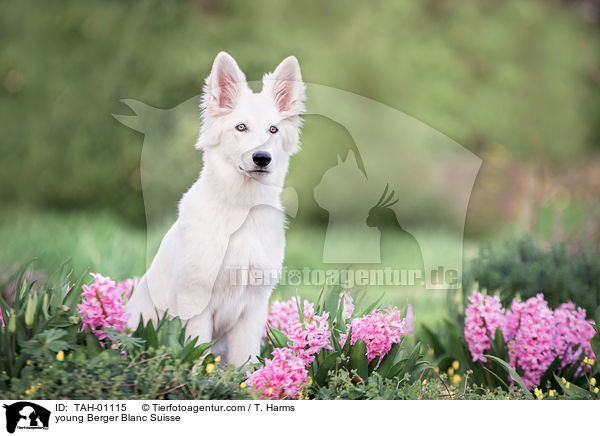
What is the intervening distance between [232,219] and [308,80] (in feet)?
4.25

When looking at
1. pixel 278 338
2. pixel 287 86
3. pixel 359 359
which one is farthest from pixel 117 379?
pixel 287 86

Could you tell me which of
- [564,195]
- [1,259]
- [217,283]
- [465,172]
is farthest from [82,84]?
[564,195]

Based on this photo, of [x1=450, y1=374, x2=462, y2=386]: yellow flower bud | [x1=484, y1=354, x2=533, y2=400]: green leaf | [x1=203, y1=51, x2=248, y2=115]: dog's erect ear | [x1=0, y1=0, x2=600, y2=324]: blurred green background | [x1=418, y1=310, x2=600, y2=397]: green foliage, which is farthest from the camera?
[x1=0, y1=0, x2=600, y2=324]: blurred green background

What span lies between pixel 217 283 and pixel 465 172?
2697 millimetres

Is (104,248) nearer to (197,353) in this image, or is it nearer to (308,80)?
(308,80)

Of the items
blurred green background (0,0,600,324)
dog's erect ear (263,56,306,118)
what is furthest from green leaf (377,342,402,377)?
dog's erect ear (263,56,306,118)

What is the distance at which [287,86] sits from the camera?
2.20 m

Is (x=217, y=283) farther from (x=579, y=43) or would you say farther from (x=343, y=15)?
(x=579, y=43)

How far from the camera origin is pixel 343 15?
623 cm

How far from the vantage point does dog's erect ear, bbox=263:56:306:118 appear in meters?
2.17

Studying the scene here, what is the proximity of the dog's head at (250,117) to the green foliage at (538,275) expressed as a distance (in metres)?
1.56

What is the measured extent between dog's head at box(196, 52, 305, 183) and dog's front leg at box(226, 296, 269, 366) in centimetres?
49
